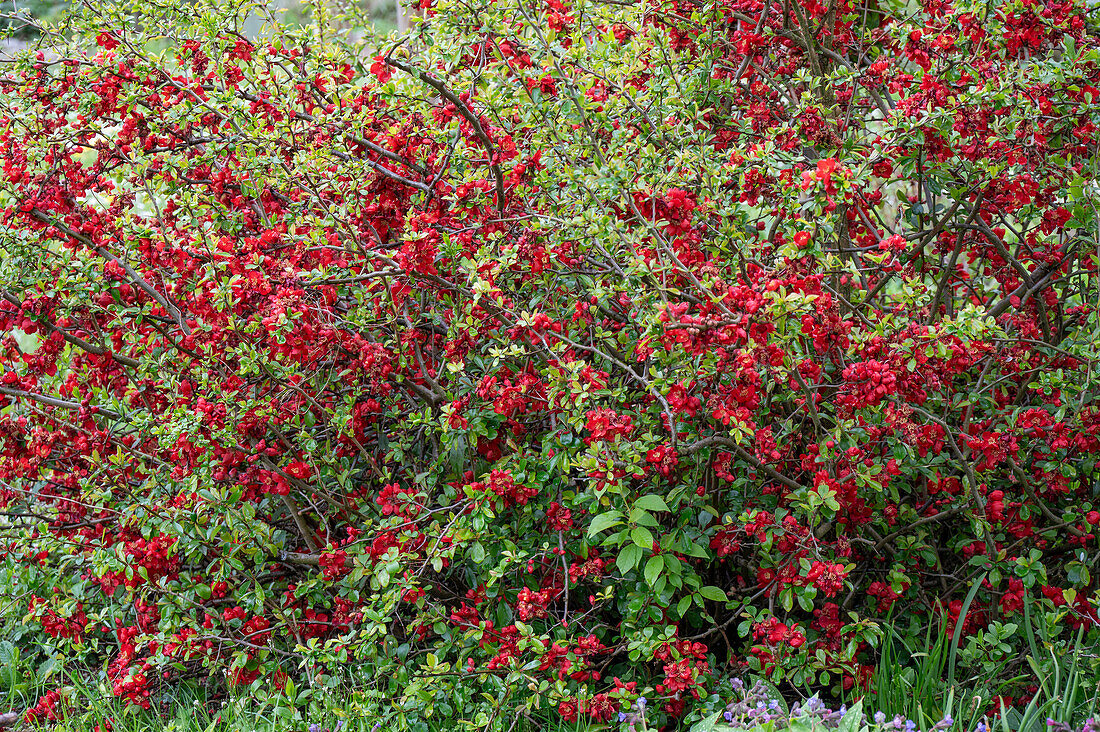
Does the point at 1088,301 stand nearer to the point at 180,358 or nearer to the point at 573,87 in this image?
the point at 573,87

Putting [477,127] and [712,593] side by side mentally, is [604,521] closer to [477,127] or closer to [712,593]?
[712,593]

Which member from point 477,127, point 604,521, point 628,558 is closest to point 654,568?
point 628,558

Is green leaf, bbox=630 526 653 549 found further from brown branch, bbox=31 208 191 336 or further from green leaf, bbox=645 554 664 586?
brown branch, bbox=31 208 191 336

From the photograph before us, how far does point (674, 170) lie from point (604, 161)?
0.18 metres

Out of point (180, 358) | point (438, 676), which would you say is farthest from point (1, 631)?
point (438, 676)

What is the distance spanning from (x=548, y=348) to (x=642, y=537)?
488 millimetres

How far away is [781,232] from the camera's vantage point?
108 inches

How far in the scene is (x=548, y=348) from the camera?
231 centimetres

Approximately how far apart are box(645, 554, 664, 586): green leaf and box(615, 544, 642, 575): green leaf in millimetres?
32

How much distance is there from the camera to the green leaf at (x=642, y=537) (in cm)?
224

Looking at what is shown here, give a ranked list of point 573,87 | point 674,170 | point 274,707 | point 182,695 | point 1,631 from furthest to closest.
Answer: point 1,631 → point 182,695 → point 274,707 → point 573,87 → point 674,170

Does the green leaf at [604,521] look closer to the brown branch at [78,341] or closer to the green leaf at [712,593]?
the green leaf at [712,593]

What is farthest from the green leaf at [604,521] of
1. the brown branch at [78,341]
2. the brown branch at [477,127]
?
the brown branch at [78,341]

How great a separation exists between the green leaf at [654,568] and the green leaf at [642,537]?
0.08 meters
